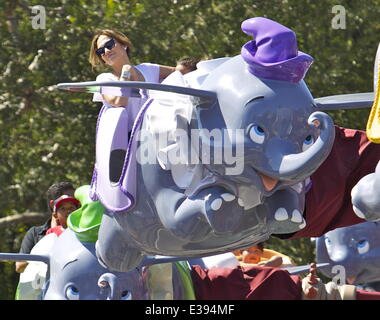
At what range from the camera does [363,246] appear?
6320 millimetres

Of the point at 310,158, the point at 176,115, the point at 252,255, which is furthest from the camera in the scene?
the point at 252,255

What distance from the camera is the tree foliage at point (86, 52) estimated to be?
341 inches

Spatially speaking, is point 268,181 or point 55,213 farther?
point 55,213

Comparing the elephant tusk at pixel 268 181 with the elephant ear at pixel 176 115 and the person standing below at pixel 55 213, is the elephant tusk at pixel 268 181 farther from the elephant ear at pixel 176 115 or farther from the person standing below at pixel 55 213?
the person standing below at pixel 55 213

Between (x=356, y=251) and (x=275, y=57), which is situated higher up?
(x=275, y=57)

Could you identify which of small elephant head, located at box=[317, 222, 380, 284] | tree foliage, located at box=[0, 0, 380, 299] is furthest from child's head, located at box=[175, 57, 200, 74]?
tree foliage, located at box=[0, 0, 380, 299]

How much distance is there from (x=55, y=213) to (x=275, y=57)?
7.46ft

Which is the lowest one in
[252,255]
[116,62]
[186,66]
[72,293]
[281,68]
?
[252,255]

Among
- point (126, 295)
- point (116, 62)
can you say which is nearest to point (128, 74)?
point (116, 62)

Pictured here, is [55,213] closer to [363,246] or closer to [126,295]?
[126,295]

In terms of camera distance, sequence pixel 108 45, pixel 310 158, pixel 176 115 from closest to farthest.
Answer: pixel 310 158, pixel 176 115, pixel 108 45

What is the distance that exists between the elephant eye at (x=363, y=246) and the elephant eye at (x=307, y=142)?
1982 millimetres

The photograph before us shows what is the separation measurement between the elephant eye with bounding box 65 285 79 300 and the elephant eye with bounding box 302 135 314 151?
158cm

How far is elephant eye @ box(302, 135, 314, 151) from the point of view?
4.42 metres
